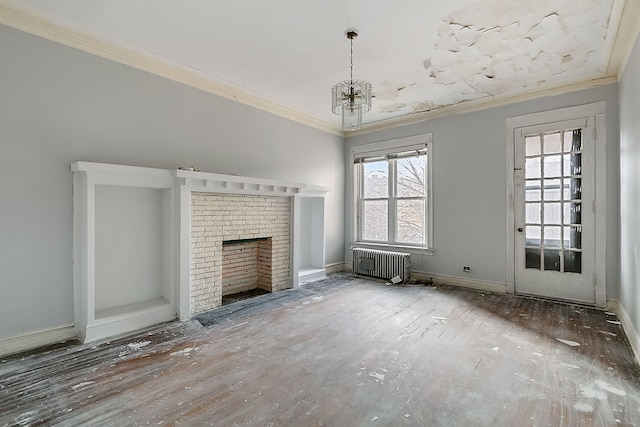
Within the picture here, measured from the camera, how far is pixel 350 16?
2.77 meters

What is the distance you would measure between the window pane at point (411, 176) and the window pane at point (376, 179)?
10.6 inches

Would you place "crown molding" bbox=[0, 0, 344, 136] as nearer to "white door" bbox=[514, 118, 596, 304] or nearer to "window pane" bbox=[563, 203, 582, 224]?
"white door" bbox=[514, 118, 596, 304]

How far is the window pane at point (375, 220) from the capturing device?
6062mm

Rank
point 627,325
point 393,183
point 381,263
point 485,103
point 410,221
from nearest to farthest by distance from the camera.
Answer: point 627,325 → point 485,103 → point 381,263 → point 410,221 → point 393,183

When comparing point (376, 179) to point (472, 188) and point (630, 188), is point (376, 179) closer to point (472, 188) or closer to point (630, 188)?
point (472, 188)

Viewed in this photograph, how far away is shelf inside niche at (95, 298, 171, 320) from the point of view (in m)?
3.18

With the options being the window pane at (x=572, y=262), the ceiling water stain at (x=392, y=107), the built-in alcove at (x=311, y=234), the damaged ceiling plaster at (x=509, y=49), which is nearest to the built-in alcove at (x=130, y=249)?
the built-in alcove at (x=311, y=234)

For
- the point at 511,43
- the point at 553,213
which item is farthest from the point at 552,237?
the point at 511,43

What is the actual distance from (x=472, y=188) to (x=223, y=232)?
3.92 m

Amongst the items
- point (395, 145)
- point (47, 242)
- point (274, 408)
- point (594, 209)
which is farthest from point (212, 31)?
point (594, 209)

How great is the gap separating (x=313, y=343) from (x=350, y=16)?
3.07 meters

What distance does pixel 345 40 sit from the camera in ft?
10.3

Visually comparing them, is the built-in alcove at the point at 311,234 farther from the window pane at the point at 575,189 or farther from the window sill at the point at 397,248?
the window pane at the point at 575,189

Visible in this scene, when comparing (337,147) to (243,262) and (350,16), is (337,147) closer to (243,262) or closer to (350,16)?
(243,262)
